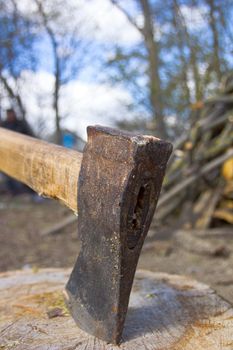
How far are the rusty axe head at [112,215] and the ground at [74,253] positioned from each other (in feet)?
4.95

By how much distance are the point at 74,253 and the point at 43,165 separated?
8.42ft

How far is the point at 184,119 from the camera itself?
845 cm

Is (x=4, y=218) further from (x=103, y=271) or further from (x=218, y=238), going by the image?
(x=103, y=271)

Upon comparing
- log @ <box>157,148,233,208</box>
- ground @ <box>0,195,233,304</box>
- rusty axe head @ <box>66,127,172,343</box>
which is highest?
rusty axe head @ <box>66,127,172,343</box>

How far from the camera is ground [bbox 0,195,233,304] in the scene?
10.9 feet

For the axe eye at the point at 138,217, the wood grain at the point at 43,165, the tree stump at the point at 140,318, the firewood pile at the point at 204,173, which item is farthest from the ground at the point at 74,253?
the axe eye at the point at 138,217

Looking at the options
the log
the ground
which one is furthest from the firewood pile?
the ground

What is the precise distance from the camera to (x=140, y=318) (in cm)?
143

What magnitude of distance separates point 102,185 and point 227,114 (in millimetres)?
Result: 3506

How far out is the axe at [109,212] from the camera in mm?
1125

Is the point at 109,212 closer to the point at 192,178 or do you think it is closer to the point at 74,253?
the point at 74,253

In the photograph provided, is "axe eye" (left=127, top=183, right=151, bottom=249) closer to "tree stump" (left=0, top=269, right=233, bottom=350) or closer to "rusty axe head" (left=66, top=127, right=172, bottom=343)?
"rusty axe head" (left=66, top=127, right=172, bottom=343)

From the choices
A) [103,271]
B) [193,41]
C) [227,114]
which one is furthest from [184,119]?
[103,271]

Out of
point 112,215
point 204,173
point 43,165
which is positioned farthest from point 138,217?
point 204,173
